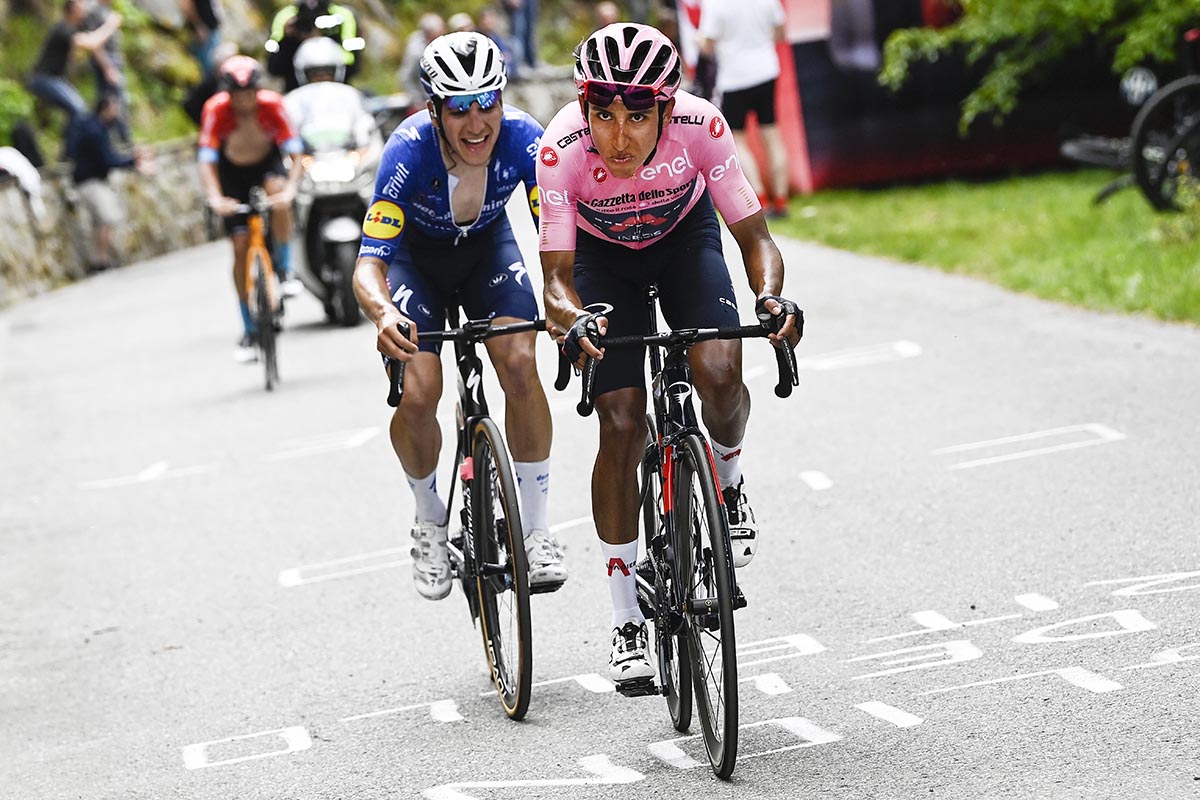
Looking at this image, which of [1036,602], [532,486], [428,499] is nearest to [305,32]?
[428,499]

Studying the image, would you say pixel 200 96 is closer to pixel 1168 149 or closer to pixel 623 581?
pixel 1168 149

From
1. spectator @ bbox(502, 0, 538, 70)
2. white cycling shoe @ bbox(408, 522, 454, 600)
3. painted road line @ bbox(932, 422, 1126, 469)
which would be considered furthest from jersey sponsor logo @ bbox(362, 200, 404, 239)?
spectator @ bbox(502, 0, 538, 70)

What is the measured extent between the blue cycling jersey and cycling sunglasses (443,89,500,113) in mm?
259

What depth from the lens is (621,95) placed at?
541 cm

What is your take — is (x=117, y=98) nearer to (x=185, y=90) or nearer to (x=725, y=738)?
(x=185, y=90)

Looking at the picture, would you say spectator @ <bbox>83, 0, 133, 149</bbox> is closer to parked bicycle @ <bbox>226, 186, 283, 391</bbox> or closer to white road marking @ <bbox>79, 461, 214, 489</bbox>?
parked bicycle @ <bbox>226, 186, 283, 391</bbox>

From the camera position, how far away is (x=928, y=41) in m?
18.6

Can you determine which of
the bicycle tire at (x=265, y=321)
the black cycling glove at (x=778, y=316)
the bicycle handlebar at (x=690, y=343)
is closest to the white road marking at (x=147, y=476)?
the bicycle tire at (x=265, y=321)

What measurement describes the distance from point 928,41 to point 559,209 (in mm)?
13677

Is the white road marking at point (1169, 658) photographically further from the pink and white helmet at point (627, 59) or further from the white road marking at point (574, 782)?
the pink and white helmet at point (627, 59)

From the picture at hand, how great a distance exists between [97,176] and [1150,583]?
17.0 metres

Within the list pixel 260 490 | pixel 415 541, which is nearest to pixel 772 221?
pixel 260 490

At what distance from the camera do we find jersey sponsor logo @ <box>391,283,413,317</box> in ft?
22.1

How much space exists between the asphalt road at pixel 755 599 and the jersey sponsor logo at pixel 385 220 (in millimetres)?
1574
